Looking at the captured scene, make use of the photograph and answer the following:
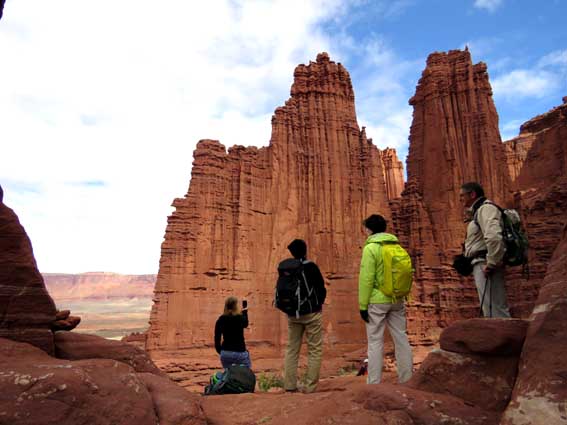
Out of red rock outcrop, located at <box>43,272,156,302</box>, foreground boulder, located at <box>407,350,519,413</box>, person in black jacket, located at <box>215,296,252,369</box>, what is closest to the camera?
foreground boulder, located at <box>407,350,519,413</box>

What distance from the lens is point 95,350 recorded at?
18.1 ft

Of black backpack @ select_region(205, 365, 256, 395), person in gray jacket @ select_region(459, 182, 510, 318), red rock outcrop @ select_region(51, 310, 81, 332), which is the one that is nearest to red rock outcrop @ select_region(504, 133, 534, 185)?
person in gray jacket @ select_region(459, 182, 510, 318)

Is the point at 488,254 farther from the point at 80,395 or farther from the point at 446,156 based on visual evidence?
the point at 446,156

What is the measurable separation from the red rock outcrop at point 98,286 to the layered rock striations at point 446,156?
140128mm

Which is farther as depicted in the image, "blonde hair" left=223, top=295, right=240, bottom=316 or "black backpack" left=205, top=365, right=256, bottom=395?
"blonde hair" left=223, top=295, right=240, bottom=316

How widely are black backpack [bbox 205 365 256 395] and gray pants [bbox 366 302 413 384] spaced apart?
1.87 m

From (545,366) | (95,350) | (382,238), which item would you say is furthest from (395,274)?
(95,350)

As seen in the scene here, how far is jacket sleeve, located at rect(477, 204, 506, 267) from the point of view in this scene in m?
5.22

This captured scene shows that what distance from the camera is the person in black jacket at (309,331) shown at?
663cm

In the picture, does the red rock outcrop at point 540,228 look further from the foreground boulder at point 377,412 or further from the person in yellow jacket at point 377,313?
the foreground boulder at point 377,412

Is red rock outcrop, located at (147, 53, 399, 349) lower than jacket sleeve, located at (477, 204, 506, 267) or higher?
higher

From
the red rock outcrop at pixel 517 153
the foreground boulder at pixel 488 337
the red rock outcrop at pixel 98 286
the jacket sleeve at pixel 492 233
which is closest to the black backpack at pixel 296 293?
the foreground boulder at pixel 488 337

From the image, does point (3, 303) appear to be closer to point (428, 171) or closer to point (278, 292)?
point (278, 292)

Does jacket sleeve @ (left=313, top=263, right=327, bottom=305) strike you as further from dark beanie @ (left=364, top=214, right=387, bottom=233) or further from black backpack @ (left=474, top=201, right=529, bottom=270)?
black backpack @ (left=474, top=201, right=529, bottom=270)
